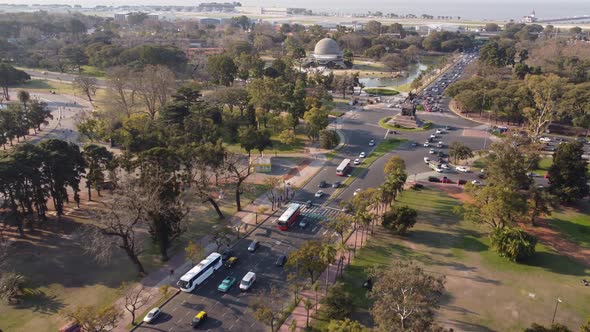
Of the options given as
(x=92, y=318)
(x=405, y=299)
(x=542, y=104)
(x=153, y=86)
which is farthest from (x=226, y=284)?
(x=542, y=104)

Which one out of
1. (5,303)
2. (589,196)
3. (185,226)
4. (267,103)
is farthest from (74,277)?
(589,196)

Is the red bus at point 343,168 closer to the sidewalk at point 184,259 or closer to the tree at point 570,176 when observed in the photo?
the sidewalk at point 184,259

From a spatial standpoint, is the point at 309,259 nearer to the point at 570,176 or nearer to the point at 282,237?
the point at 282,237

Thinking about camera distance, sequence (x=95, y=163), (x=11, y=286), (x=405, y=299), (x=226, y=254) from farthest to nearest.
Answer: (x=95, y=163), (x=226, y=254), (x=11, y=286), (x=405, y=299)

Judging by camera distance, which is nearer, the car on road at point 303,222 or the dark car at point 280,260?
the dark car at point 280,260

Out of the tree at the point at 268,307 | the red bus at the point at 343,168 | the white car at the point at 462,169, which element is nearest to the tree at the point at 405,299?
the tree at the point at 268,307

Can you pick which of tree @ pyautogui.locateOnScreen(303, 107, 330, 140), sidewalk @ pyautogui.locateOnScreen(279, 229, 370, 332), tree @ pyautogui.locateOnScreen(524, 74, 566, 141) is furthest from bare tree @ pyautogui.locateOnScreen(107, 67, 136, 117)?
tree @ pyautogui.locateOnScreen(524, 74, 566, 141)

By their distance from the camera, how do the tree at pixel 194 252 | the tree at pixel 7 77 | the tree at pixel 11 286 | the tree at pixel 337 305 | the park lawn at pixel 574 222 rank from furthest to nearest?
the tree at pixel 7 77
the park lawn at pixel 574 222
the tree at pixel 194 252
the tree at pixel 11 286
the tree at pixel 337 305

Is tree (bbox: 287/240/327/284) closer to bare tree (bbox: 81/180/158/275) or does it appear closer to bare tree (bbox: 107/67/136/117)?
bare tree (bbox: 81/180/158/275)
